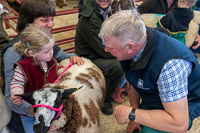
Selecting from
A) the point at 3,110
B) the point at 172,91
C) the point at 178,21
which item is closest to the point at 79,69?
the point at 3,110

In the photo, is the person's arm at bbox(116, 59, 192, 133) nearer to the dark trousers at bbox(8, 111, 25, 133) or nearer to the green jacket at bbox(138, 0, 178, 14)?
the dark trousers at bbox(8, 111, 25, 133)

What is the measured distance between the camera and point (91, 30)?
2482mm

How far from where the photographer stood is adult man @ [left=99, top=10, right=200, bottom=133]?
128 cm

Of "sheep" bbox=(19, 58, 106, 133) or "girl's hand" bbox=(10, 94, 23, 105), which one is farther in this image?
"girl's hand" bbox=(10, 94, 23, 105)

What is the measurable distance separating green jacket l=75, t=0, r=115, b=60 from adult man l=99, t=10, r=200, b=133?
1094mm

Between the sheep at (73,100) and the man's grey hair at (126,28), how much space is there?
603 mm

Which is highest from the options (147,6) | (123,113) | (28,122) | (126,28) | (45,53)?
(126,28)

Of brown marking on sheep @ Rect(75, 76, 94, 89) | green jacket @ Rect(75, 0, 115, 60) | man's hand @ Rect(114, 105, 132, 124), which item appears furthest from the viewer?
green jacket @ Rect(75, 0, 115, 60)

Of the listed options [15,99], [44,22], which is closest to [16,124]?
[15,99]

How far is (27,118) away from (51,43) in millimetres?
826

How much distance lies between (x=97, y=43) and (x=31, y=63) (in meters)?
1.05

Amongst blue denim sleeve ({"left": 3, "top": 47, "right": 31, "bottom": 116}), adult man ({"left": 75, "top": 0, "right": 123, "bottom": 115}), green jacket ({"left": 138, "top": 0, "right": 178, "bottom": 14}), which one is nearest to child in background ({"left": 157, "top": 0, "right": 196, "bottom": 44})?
green jacket ({"left": 138, "top": 0, "right": 178, "bottom": 14})

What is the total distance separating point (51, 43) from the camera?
5.57 feet

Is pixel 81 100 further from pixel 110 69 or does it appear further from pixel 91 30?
pixel 91 30
